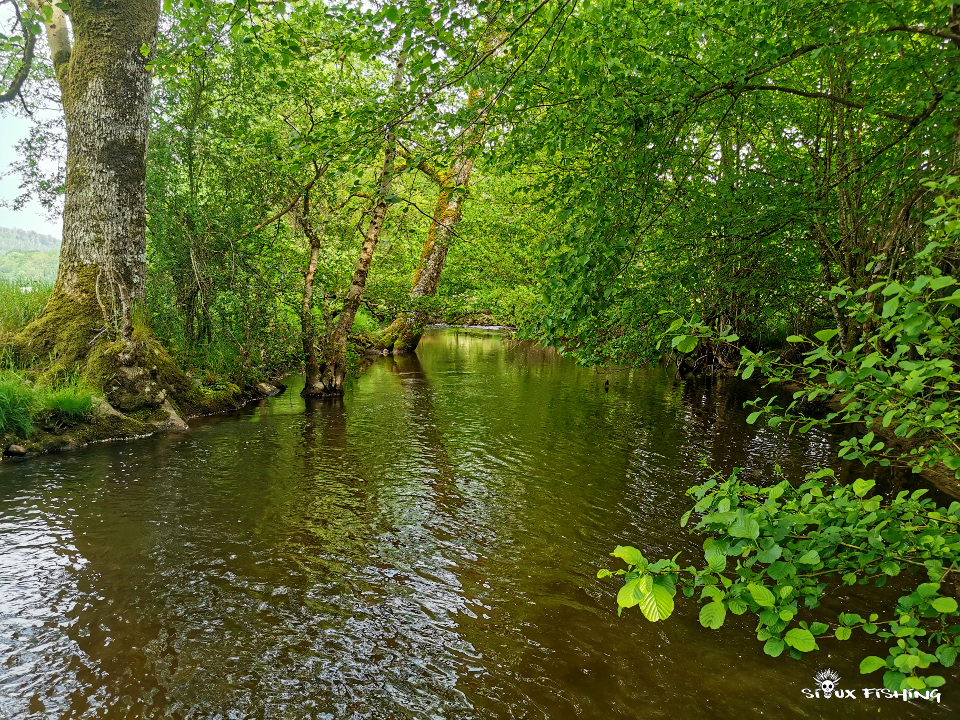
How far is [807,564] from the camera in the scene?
8.46 ft

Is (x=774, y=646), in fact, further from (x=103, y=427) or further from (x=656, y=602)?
(x=103, y=427)

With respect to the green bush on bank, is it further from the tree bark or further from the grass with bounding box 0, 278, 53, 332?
the grass with bounding box 0, 278, 53, 332

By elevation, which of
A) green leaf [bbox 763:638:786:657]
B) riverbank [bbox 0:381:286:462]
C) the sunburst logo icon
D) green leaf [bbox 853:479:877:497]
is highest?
green leaf [bbox 853:479:877:497]

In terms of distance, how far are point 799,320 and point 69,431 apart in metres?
20.3

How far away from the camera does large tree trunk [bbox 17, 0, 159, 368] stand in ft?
34.8

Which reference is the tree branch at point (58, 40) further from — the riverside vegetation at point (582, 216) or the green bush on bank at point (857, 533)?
the green bush on bank at point (857, 533)

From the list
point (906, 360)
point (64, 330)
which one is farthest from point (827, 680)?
point (64, 330)

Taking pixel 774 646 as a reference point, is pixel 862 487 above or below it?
above

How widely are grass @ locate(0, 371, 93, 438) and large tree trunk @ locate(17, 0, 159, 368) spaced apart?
2.73 ft

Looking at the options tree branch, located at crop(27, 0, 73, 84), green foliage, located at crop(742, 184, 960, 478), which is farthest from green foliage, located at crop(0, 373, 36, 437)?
green foliage, located at crop(742, 184, 960, 478)

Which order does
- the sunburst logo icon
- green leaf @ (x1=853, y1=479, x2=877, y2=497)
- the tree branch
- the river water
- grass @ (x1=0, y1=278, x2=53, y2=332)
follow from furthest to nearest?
the tree branch, grass @ (x1=0, y1=278, x2=53, y2=332), the sunburst logo icon, the river water, green leaf @ (x1=853, y1=479, x2=877, y2=497)

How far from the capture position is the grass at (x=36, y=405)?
9078mm

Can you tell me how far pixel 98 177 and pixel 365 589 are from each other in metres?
10.1

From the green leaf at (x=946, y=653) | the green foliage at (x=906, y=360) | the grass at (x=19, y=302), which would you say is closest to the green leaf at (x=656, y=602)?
the green leaf at (x=946, y=653)
